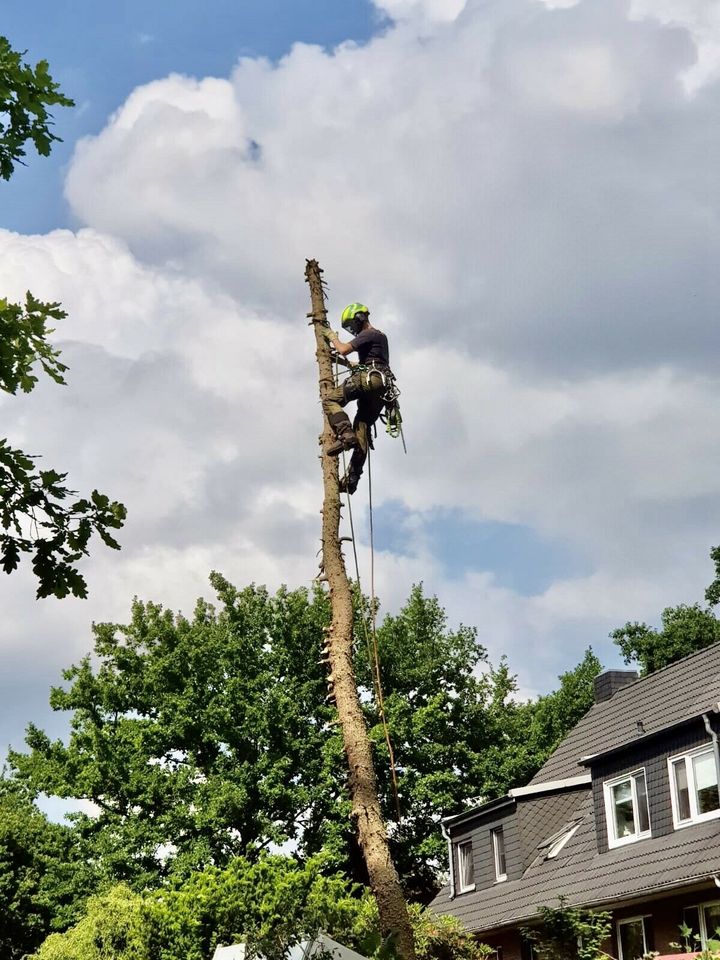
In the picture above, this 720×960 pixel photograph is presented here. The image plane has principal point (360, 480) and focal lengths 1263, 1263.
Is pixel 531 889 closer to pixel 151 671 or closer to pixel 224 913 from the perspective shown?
pixel 224 913

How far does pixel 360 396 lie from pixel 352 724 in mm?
3725

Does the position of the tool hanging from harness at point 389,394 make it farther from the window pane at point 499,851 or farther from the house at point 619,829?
the window pane at point 499,851

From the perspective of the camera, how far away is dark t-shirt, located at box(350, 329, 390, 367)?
558 inches

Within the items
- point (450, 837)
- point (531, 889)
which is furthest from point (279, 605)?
point (531, 889)

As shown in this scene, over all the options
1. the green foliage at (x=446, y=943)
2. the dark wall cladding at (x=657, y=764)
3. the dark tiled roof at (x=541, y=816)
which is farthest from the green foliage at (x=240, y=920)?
the dark wall cladding at (x=657, y=764)

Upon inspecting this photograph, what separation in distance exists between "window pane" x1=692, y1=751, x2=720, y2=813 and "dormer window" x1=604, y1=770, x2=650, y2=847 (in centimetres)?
182

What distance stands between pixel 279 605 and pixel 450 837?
14728 mm

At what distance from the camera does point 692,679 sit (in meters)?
25.5

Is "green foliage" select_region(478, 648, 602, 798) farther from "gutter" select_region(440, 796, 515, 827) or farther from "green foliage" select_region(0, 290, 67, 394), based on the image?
"green foliage" select_region(0, 290, 67, 394)

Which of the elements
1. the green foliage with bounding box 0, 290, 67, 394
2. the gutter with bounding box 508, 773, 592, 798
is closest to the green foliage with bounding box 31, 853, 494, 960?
the gutter with bounding box 508, 773, 592, 798

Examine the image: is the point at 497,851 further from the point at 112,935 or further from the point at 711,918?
the point at 112,935

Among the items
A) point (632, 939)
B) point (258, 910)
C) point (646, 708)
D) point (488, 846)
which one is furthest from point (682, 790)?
point (258, 910)

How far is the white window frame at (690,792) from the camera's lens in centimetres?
2180

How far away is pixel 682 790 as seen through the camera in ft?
74.3
